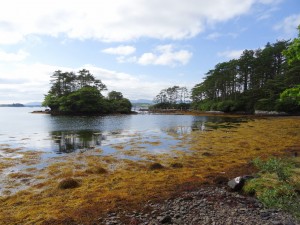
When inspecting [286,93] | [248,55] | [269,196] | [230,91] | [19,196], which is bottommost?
[19,196]

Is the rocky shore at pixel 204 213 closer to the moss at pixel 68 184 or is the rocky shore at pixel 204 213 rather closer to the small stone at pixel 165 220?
the small stone at pixel 165 220

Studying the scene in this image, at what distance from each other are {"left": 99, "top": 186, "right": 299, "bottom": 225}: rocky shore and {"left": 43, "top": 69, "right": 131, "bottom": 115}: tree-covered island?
270ft

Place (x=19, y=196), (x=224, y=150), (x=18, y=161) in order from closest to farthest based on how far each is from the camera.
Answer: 1. (x=19, y=196)
2. (x=18, y=161)
3. (x=224, y=150)

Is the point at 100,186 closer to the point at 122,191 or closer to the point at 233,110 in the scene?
the point at 122,191

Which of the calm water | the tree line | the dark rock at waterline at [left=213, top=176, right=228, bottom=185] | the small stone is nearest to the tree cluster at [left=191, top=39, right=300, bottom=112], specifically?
the tree line

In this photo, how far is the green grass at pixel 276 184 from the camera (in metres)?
5.95

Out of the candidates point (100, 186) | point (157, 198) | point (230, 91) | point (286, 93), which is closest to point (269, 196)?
point (157, 198)

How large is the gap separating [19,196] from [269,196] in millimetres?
10567

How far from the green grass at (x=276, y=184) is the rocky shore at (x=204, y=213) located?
53 cm

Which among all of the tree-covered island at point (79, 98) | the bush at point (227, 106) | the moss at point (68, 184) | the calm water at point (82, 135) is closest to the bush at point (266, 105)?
the bush at point (227, 106)

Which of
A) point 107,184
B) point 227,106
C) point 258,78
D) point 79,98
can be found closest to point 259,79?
point 258,78

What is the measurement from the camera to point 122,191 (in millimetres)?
10344

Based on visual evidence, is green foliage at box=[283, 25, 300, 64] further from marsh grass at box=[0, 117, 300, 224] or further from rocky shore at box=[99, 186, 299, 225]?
rocky shore at box=[99, 186, 299, 225]

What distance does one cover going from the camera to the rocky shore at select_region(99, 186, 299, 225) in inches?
284
